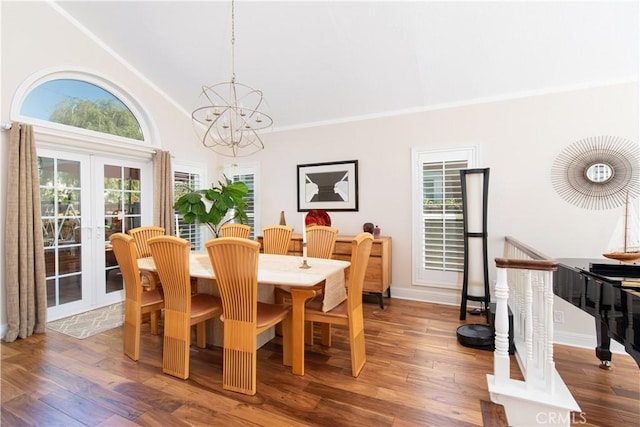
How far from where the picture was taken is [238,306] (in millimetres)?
2082

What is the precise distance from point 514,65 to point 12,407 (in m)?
4.90

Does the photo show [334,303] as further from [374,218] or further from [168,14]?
[168,14]

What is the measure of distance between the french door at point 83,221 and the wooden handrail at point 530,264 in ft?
14.3

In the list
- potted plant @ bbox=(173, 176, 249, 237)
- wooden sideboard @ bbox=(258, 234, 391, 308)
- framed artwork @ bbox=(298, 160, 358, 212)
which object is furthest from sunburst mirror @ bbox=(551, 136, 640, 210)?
potted plant @ bbox=(173, 176, 249, 237)

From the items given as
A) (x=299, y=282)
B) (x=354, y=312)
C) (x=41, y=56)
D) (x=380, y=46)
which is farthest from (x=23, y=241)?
(x=380, y=46)

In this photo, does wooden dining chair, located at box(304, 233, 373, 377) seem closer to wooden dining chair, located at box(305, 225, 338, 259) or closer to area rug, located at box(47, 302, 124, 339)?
wooden dining chair, located at box(305, 225, 338, 259)

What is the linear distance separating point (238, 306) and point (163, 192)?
2.87 meters

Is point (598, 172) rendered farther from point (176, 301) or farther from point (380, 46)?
point (176, 301)

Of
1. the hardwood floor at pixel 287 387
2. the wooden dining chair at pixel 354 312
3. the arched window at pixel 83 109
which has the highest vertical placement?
the arched window at pixel 83 109

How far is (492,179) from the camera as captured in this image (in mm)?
3578

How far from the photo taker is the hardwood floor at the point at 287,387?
5.98ft

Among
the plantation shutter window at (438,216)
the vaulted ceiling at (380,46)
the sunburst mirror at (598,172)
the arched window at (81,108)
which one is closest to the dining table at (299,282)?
the plantation shutter window at (438,216)

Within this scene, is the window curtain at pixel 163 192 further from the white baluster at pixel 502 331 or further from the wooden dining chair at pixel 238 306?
the white baluster at pixel 502 331

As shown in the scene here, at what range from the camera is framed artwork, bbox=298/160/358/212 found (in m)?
4.36
